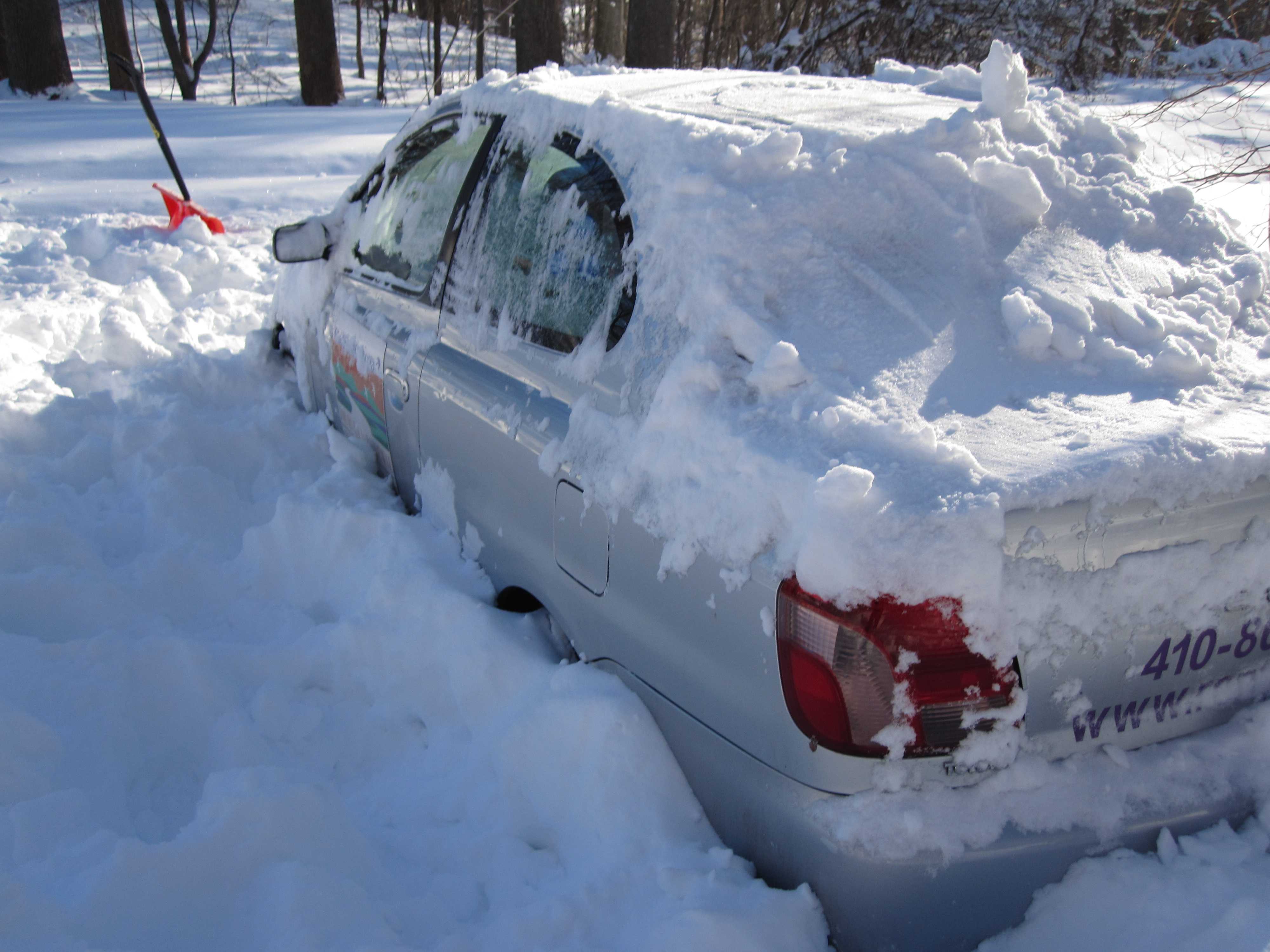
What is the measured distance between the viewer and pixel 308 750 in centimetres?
256

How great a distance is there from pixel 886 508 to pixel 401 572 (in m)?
1.71

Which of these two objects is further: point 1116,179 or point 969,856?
point 1116,179

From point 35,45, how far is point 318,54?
163 inches

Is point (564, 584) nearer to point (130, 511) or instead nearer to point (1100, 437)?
point (1100, 437)

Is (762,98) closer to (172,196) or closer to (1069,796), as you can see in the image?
(1069,796)

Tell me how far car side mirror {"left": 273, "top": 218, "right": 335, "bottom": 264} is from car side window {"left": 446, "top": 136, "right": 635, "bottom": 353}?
49.7 inches

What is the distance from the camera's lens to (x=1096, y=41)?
11.4m

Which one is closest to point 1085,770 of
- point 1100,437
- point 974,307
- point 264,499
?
point 1100,437

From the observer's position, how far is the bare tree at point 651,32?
11812 millimetres

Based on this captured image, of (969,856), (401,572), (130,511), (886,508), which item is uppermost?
(886,508)

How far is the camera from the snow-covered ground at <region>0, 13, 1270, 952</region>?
1856 mm

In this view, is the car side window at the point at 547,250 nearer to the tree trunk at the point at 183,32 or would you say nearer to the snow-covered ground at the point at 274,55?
the snow-covered ground at the point at 274,55

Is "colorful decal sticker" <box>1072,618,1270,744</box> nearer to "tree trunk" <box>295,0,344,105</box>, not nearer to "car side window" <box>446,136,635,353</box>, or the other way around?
"car side window" <box>446,136,635,353</box>

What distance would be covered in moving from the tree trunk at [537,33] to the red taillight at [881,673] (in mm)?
11258
